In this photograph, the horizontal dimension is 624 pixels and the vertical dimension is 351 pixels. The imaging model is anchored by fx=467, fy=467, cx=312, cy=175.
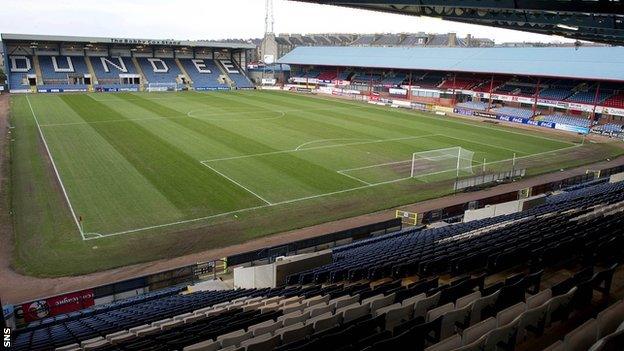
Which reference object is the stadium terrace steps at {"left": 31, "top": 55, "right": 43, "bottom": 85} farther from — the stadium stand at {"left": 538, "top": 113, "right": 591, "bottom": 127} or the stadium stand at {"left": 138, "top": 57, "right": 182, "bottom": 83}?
the stadium stand at {"left": 538, "top": 113, "right": 591, "bottom": 127}

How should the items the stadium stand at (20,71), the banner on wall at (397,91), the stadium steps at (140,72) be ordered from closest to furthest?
the stadium stand at (20,71), the banner on wall at (397,91), the stadium steps at (140,72)

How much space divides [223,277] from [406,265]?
8.69 meters

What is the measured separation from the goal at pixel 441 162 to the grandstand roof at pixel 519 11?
1477 centimetres

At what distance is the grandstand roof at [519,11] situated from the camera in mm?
11281

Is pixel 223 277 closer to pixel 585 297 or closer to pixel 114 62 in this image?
pixel 585 297

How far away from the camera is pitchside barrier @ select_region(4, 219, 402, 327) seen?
46.9ft

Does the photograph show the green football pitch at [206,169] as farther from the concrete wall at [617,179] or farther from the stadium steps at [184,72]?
the stadium steps at [184,72]

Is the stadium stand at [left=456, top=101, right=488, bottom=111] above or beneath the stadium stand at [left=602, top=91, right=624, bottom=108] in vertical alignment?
beneath

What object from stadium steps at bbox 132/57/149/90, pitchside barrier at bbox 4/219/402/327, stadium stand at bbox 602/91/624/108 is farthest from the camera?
stadium steps at bbox 132/57/149/90

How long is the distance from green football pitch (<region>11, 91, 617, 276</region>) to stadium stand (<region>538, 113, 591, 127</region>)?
6.47 meters

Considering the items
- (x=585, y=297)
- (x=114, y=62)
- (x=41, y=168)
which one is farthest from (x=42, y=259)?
(x=114, y=62)

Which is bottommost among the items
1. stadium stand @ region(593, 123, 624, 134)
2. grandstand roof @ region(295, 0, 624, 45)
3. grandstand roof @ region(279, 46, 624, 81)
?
stadium stand @ region(593, 123, 624, 134)

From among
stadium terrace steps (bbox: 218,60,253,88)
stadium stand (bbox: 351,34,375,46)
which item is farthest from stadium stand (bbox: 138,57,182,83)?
stadium stand (bbox: 351,34,375,46)

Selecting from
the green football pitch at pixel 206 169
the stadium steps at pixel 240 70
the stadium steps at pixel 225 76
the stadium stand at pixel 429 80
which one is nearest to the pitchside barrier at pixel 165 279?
the green football pitch at pixel 206 169
